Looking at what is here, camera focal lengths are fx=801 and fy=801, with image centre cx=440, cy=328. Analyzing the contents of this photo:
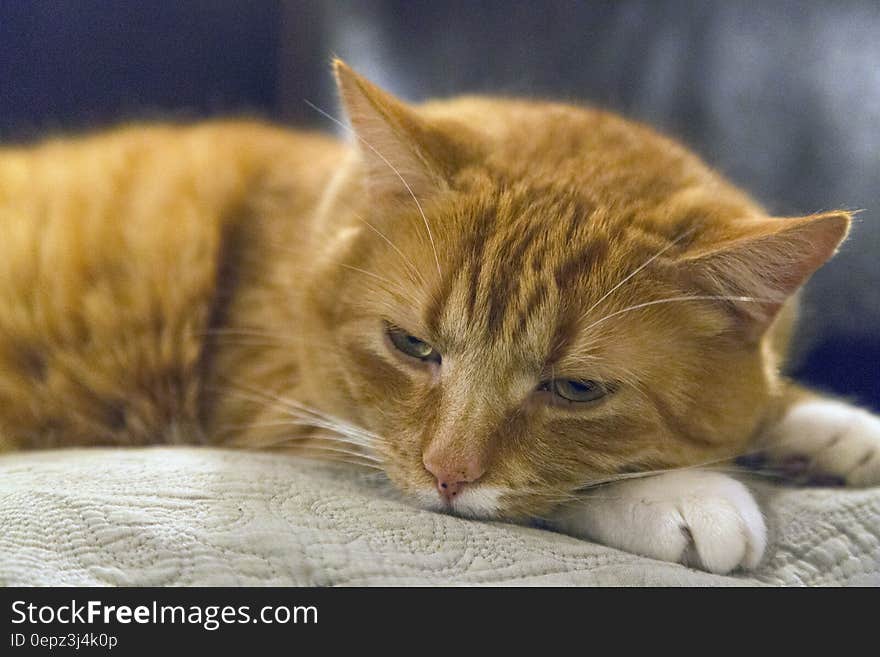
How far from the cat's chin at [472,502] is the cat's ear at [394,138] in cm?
50

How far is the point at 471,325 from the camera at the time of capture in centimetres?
122

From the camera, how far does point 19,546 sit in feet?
3.18

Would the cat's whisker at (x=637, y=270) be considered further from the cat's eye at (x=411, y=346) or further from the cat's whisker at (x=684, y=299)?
the cat's eye at (x=411, y=346)

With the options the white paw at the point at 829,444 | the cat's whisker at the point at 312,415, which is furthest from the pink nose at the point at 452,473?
the white paw at the point at 829,444

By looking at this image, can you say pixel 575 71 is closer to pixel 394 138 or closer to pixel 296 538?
pixel 394 138

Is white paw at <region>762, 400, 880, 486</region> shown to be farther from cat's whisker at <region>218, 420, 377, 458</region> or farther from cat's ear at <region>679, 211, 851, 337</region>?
cat's whisker at <region>218, 420, 377, 458</region>

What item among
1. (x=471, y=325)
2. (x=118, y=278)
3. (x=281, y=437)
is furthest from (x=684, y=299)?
(x=118, y=278)

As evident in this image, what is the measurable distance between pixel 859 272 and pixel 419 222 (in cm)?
113

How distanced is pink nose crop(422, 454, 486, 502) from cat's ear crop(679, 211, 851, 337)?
17.2 inches

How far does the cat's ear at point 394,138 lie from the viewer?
1.30 m

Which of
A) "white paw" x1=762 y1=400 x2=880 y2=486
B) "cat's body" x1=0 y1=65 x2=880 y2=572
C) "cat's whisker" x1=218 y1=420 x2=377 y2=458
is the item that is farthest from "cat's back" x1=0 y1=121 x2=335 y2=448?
"white paw" x1=762 y1=400 x2=880 y2=486

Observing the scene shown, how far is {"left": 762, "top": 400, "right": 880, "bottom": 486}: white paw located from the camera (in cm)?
134

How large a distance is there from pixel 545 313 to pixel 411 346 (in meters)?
0.25
